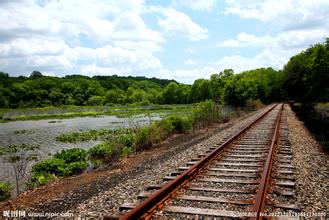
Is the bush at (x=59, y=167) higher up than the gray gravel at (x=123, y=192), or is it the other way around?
the gray gravel at (x=123, y=192)

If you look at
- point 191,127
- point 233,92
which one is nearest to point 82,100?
point 233,92

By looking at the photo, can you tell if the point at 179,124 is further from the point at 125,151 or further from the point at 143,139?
the point at 125,151

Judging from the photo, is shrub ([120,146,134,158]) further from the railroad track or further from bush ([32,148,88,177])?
the railroad track

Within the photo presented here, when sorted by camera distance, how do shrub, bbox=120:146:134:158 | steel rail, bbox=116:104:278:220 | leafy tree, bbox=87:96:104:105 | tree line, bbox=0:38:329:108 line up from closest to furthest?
1. steel rail, bbox=116:104:278:220
2. shrub, bbox=120:146:134:158
3. tree line, bbox=0:38:329:108
4. leafy tree, bbox=87:96:104:105

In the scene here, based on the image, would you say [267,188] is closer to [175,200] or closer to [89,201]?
[175,200]

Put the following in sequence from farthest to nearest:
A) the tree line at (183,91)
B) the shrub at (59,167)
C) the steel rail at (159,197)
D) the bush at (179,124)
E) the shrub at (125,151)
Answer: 1. the tree line at (183,91)
2. the bush at (179,124)
3. the shrub at (125,151)
4. the shrub at (59,167)
5. the steel rail at (159,197)

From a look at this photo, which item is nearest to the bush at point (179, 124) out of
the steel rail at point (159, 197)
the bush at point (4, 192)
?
the bush at point (4, 192)

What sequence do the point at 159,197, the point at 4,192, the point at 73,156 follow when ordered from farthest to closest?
1. the point at 73,156
2. the point at 4,192
3. the point at 159,197

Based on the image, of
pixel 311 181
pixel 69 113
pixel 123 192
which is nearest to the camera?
pixel 123 192

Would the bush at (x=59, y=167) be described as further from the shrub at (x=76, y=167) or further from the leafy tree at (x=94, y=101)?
the leafy tree at (x=94, y=101)

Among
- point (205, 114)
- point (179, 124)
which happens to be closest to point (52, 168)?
point (179, 124)

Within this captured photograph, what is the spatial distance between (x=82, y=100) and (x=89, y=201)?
471 feet

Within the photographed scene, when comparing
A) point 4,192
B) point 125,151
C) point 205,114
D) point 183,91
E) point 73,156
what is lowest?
point 4,192

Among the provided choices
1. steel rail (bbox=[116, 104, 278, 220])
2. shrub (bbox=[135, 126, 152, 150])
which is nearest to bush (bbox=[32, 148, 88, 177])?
shrub (bbox=[135, 126, 152, 150])
